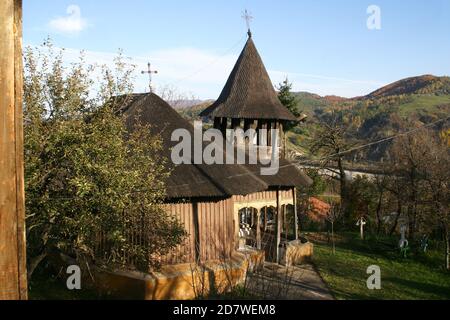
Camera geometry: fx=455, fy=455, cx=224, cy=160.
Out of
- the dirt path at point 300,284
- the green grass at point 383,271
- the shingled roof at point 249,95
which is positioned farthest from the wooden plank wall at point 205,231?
the shingled roof at point 249,95

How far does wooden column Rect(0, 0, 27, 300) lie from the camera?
3.07m

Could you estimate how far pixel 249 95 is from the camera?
21453 millimetres

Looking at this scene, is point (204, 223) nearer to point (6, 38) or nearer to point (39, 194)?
point (39, 194)

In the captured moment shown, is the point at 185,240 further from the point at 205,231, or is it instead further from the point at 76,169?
the point at 76,169

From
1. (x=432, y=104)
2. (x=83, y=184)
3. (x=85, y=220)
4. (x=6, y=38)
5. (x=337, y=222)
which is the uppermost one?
(x=432, y=104)

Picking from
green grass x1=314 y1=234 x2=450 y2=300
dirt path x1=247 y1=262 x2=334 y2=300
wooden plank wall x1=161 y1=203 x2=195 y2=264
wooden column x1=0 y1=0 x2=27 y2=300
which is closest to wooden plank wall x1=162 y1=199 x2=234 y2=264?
wooden plank wall x1=161 y1=203 x2=195 y2=264

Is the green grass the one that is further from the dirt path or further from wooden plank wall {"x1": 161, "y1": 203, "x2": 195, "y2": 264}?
wooden plank wall {"x1": 161, "y1": 203, "x2": 195, "y2": 264}

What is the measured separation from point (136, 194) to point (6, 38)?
7.54 meters

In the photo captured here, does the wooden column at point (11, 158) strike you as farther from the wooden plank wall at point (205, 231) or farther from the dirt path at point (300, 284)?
the wooden plank wall at point (205, 231)

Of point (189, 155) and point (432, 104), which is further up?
point (432, 104)

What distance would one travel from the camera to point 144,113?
16.6 meters

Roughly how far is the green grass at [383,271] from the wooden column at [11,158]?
549 inches

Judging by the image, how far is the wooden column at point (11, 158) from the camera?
3.07 m
